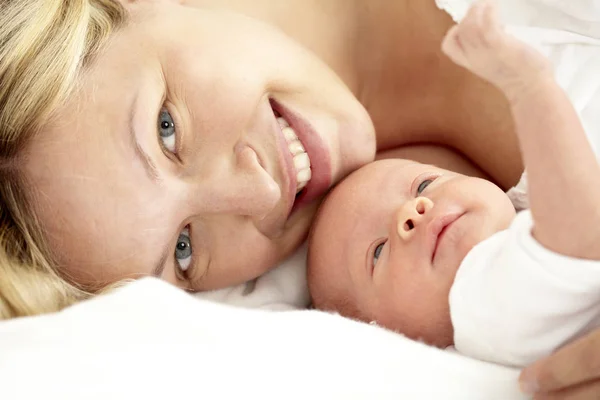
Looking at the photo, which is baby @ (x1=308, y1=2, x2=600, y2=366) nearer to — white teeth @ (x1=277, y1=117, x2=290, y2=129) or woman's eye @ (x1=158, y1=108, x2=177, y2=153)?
white teeth @ (x1=277, y1=117, x2=290, y2=129)

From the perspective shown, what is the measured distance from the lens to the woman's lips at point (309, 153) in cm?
92

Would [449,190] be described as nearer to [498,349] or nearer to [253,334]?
[498,349]

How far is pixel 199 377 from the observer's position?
0.56 metres

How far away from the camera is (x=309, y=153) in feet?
3.10

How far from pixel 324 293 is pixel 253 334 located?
312 mm

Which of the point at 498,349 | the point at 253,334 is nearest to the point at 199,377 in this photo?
the point at 253,334

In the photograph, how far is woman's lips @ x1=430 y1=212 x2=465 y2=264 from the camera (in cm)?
78

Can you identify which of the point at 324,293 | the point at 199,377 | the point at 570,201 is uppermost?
the point at 570,201

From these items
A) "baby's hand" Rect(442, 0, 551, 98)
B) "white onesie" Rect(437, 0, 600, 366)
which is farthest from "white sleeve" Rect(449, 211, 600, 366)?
"baby's hand" Rect(442, 0, 551, 98)

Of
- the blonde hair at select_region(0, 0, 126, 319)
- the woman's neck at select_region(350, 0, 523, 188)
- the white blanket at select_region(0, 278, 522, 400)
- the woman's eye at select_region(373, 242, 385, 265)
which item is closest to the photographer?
the white blanket at select_region(0, 278, 522, 400)

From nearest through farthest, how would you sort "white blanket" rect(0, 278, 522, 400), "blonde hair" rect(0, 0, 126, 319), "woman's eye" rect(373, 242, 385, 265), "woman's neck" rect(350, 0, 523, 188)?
1. "white blanket" rect(0, 278, 522, 400)
2. "blonde hair" rect(0, 0, 126, 319)
3. "woman's eye" rect(373, 242, 385, 265)
4. "woman's neck" rect(350, 0, 523, 188)

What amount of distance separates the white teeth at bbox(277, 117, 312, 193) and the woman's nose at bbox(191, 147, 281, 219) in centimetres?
9

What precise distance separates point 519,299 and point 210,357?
324mm

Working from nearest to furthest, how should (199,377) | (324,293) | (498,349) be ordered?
(199,377)
(498,349)
(324,293)
